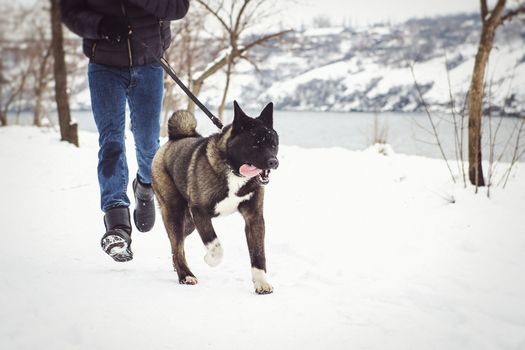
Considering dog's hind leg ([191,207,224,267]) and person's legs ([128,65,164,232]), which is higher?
person's legs ([128,65,164,232])

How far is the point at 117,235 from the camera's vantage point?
309cm

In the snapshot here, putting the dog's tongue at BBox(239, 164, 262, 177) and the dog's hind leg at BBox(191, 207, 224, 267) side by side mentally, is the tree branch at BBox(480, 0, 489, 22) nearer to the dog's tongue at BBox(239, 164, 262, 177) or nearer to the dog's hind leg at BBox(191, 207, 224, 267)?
the dog's tongue at BBox(239, 164, 262, 177)

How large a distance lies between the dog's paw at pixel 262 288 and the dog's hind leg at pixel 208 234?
1.16 ft

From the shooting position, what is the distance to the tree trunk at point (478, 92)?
618 cm

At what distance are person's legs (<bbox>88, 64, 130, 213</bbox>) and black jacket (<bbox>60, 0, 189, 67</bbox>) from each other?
0.36ft

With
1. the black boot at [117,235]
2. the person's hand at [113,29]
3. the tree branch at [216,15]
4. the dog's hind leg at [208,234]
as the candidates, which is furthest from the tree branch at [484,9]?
the tree branch at [216,15]

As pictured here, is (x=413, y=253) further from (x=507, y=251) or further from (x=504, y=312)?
(x=504, y=312)

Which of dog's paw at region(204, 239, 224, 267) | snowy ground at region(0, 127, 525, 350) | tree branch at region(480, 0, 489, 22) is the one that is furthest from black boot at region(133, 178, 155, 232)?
tree branch at region(480, 0, 489, 22)

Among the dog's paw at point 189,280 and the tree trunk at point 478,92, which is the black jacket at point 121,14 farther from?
the tree trunk at point 478,92

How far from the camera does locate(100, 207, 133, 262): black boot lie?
307cm

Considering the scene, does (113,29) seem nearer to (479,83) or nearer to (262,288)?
(262,288)

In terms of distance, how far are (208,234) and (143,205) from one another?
1123mm

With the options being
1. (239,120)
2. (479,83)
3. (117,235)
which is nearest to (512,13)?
(479,83)

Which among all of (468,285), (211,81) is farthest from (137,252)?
(211,81)
